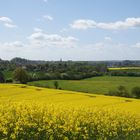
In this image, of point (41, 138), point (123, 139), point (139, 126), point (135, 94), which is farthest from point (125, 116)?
point (135, 94)

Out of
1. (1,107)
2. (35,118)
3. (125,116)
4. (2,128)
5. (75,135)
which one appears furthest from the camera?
(125,116)

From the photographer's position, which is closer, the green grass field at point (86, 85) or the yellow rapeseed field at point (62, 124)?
the yellow rapeseed field at point (62, 124)

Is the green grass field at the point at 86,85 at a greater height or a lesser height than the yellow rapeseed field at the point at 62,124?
lesser

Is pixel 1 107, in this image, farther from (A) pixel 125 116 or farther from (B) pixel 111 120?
(A) pixel 125 116

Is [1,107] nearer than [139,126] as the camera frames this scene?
Yes

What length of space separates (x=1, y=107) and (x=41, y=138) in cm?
360

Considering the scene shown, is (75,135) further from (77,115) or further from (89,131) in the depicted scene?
(77,115)

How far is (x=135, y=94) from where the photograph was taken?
51406 millimetres

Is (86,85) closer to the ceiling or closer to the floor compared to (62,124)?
closer to the floor

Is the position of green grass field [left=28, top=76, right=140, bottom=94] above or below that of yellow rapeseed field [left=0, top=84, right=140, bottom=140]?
below

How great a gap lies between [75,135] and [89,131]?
1.25 m

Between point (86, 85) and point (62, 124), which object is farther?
point (86, 85)

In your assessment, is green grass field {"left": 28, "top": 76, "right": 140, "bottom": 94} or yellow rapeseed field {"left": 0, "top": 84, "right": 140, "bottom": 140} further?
green grass field {"left": 28, "top": 76, "right": 140, "bottom": 94}

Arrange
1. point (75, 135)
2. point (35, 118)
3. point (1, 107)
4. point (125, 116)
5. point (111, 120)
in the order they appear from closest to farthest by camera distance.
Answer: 1. point (75, 135)
2. point (35, 118)
3. point (1, 107)
4. point (111, 120)
5. point (125, 116)
